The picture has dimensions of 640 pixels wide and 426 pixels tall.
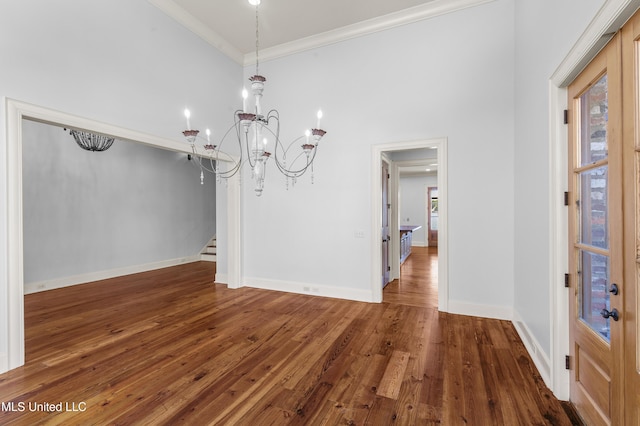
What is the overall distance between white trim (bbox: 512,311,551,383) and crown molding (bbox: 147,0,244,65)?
5607 mm

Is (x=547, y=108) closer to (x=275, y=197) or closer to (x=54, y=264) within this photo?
(x=275, y=197)

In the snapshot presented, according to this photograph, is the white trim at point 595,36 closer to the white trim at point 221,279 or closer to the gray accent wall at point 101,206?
the white trim at point 221,279

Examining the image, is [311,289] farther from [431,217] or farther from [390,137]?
[431,217]

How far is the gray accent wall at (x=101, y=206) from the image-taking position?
5078 mm

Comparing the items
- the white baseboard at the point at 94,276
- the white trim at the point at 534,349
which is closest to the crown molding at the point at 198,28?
the white baseboard at the point at 94,276

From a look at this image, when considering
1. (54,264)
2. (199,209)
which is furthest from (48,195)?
(199,209)

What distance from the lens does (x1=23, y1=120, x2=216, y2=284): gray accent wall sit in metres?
5.08

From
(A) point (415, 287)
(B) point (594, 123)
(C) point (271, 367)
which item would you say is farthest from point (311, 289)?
(B) point (594, 123)

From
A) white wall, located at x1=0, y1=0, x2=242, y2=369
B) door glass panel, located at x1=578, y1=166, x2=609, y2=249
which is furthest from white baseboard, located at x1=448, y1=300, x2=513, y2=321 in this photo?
white wall, located at x1=0, y1=0, x2=242, y2=369

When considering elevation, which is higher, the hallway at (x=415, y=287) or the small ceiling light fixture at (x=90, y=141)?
the small ceiling light fixture at (x=90, y=141)

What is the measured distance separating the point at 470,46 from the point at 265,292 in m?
4.64

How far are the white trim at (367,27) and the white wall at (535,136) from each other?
32.8 inches

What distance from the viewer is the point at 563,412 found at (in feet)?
6.36

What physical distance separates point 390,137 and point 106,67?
356 centimetres
